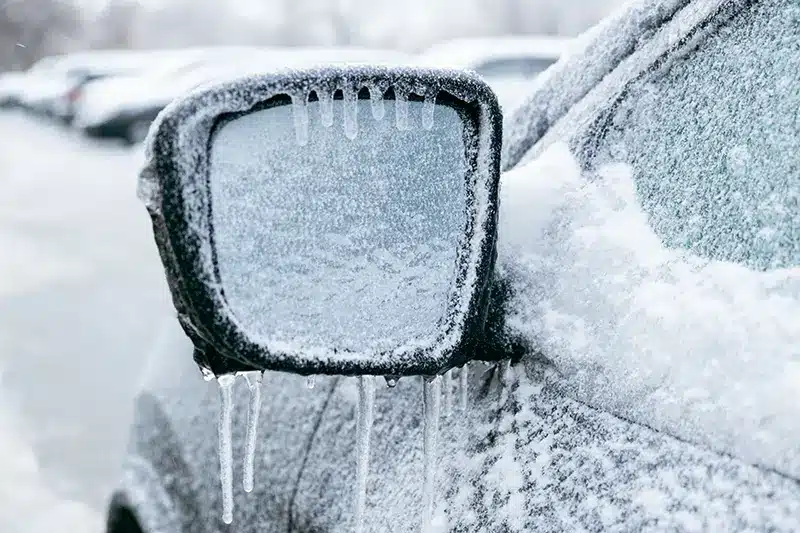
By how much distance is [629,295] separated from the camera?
1088 mm

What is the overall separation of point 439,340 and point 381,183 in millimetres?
A: 205

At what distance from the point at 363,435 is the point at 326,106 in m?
0.45

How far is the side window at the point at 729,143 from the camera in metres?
1.03

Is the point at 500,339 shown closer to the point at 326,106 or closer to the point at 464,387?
the point at 464,387

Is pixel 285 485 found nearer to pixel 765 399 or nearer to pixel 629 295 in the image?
pixel 629 295

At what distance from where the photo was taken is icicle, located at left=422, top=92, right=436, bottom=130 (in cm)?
109

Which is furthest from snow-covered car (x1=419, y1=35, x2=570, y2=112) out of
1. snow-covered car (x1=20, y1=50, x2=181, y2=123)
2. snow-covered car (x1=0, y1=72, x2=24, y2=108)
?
snow-covered car (x1=0, y1=72, x2=24, y2=108)

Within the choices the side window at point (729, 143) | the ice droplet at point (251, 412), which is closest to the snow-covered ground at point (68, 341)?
the ice droplet at point (251, 412)

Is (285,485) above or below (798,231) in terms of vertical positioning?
below

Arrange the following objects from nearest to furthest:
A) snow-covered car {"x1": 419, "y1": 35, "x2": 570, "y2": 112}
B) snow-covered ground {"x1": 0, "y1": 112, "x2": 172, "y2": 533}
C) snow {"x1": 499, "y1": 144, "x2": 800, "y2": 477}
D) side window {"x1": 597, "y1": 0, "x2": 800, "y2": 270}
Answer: snow {"x1": 499, "y1": 144, "x2": 800, "y2": 477}
side window {"x1": 597, "y1": 0, "x2": 800, "y2": 270}
snow-covered ground {"x1": 0, "y1": 112, "x2": 172, "y2": 533}
snow-covered car {"x1": 419, "y1": 35, "x2": 570, "y2": 112}

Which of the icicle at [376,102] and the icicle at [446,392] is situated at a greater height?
the icicle at [376,102]

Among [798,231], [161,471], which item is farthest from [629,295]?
[161,471]

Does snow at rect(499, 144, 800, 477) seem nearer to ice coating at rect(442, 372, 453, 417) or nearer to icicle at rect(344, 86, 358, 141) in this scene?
ice coating at rect(442, 372, 453, 417)

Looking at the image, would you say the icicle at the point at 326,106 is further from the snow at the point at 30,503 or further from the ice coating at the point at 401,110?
the snow at the point at 30,503
